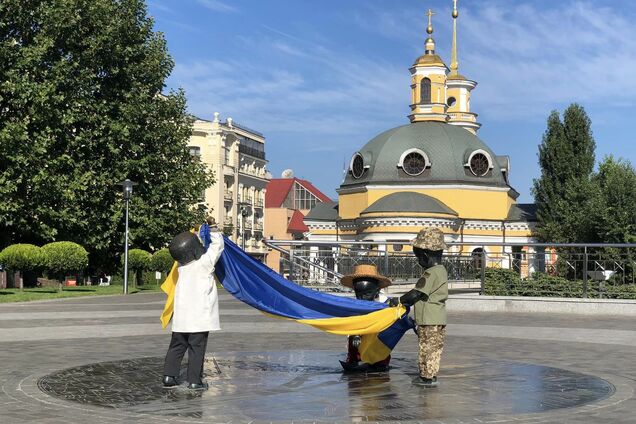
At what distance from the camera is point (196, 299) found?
30.0 ft

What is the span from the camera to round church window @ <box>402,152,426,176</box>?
73375mm

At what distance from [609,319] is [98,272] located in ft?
98.6

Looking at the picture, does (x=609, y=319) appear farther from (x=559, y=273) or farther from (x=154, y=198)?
(x=154, y=198)

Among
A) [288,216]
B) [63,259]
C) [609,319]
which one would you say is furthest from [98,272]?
[288,216]

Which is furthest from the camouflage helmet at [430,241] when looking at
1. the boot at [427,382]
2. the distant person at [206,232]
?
the distant person at [206,232]

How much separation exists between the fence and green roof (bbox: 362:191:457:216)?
39.7 m

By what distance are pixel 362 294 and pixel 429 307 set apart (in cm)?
146

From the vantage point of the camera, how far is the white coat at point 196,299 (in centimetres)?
912

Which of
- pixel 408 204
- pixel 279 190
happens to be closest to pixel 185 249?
pixel 408 204

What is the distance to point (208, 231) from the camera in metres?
9.93

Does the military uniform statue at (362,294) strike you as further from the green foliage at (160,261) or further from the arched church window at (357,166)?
the arched church window at (357,166)

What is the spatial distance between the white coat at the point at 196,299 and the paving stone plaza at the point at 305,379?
2.18 ft

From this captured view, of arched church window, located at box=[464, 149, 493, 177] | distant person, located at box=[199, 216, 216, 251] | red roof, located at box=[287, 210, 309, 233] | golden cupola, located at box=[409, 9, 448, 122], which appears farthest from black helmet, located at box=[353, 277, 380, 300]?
red roof, located at box=[287, 210, 309, 233]

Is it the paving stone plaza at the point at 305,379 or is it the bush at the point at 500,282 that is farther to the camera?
the bush at the point at 500,282
